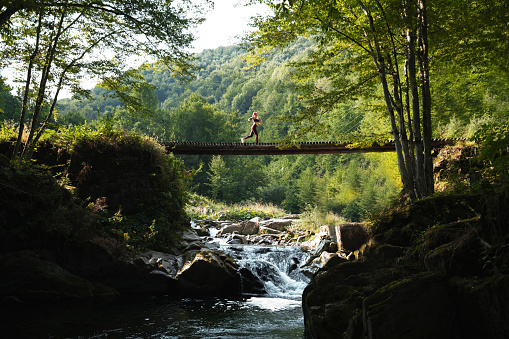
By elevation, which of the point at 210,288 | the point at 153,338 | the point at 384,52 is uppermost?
the point at 384,52

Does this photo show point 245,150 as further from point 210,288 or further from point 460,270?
point 460,270

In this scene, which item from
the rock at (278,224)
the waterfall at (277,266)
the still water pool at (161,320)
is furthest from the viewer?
the rock at (278,224)

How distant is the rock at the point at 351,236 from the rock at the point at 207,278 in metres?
3.21

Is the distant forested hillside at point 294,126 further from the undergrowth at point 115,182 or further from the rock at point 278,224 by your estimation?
the rock at point 278,224

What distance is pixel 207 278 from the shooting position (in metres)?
7.52

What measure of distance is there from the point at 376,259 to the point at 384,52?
5.09 meters

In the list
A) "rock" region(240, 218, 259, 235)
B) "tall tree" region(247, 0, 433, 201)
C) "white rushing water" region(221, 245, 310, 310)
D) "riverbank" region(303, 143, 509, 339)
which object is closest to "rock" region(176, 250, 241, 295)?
"white rushing water" region(221, 245, 310, 310)

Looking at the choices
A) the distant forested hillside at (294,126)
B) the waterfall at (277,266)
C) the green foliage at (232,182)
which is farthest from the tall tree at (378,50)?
the green foliage at (232,182)

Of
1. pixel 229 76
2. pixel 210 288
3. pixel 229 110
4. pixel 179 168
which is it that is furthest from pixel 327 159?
pixel 229 76

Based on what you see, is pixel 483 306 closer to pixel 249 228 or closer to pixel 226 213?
pixel 249 228

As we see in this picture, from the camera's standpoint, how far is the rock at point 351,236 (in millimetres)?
9344

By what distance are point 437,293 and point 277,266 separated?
255 inches

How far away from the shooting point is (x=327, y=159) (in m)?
37.8

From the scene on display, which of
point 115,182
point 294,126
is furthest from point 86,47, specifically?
point 294,126
